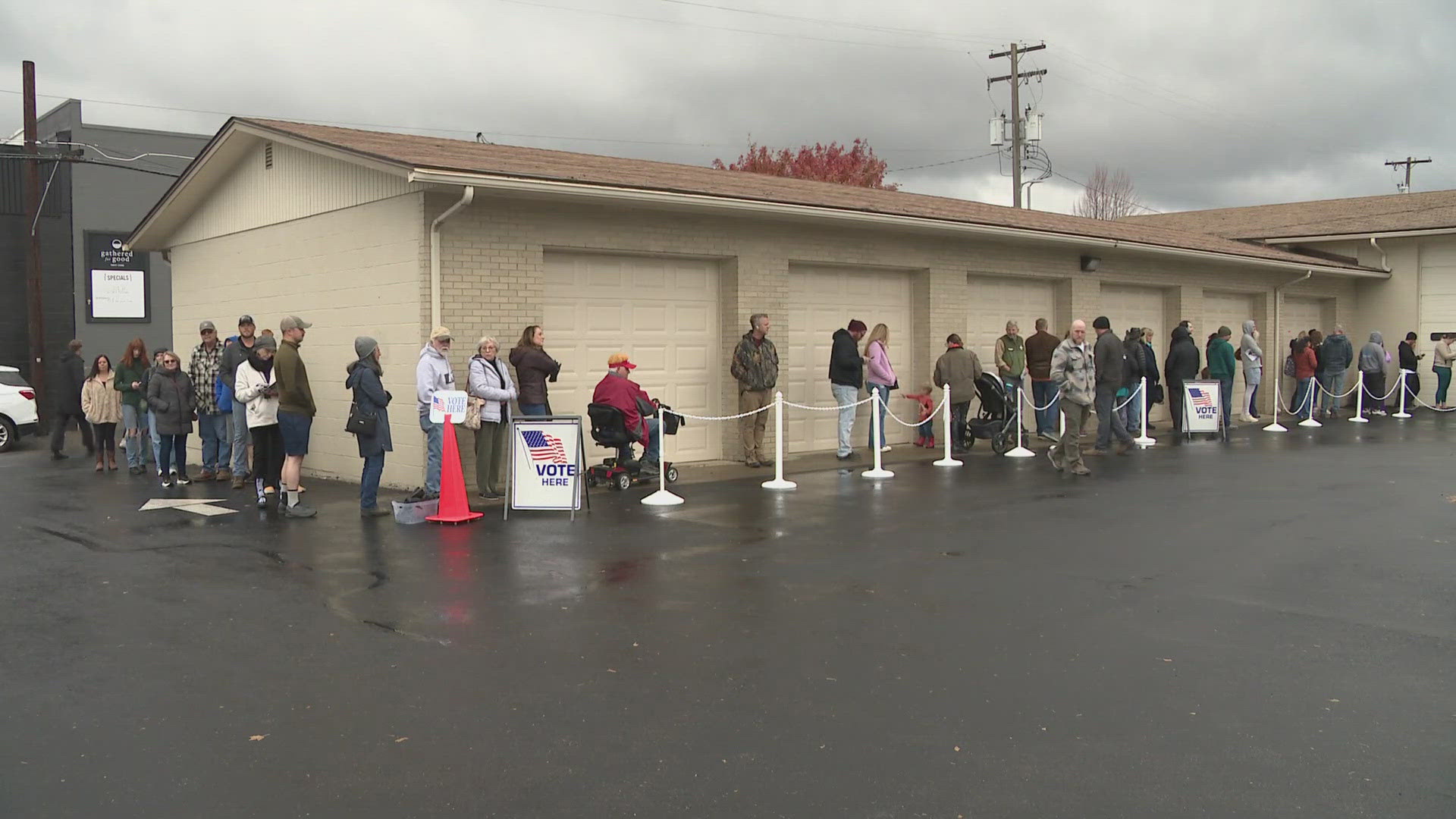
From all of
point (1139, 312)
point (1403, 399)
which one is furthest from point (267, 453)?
point (1403, 399)

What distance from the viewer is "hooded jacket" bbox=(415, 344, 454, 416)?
1134 cm

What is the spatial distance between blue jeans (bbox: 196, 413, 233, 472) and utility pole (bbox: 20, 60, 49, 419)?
43.6 ft

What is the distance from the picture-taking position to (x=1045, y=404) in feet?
59.4

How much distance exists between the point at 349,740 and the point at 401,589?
9.76 ft

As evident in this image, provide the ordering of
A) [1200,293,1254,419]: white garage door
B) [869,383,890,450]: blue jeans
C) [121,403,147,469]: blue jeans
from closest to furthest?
[121,403,147,469]: blue jeans < [869,383,890,450]: blue jeans < [1200,293,1254,419]: white garage door

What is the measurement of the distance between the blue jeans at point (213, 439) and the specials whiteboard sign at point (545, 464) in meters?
→ 4.91

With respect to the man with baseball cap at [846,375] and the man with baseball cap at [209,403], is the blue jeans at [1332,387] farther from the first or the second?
the man with baseball cap at [209,403]

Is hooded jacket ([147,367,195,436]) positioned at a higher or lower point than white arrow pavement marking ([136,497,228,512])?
higher

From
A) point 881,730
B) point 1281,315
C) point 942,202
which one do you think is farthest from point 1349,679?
point 1281,315

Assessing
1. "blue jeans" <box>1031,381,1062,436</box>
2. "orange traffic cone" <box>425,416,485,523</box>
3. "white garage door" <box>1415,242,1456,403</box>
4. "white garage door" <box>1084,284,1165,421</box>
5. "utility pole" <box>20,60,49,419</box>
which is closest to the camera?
"orange traffic cone" <box>425,416,485,523</box>

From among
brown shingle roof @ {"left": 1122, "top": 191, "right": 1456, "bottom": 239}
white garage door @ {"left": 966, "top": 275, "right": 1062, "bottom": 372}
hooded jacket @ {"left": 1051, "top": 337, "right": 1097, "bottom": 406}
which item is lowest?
hooded jacket @ {"left": 1051, "top": 337, "right": 1097, "bottom": 406}

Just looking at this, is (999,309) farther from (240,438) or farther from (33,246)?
(33,246)

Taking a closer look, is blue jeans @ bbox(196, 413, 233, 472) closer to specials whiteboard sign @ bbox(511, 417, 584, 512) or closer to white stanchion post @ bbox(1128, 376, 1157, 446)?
specials whiteboard sign @ bbox(511, 417, 584, 512)

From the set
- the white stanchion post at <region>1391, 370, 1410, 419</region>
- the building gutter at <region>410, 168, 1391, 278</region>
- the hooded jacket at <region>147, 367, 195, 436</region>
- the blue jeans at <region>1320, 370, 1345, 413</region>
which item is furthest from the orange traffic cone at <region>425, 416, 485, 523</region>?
the white stanchion post at <region>1391, 370, 1410, 419</region>
